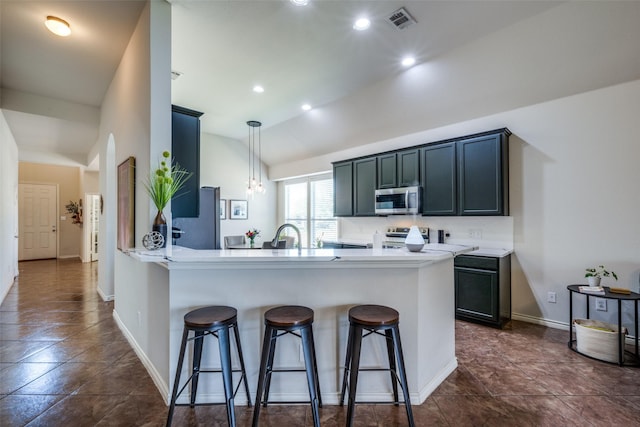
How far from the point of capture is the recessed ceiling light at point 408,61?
3.39 metres

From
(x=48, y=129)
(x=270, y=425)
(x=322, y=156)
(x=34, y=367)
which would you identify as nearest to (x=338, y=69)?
(x=322, y=156)

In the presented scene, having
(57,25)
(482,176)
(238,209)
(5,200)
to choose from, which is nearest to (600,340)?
(482,176)

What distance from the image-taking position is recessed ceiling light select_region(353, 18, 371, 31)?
8.96 feet

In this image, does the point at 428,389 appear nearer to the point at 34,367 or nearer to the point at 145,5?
the point at 34,367

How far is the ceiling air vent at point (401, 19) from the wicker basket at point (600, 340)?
130 inches

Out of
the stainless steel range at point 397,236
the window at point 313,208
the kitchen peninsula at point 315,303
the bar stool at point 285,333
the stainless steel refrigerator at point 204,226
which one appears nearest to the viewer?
the bar stool at point 285,333

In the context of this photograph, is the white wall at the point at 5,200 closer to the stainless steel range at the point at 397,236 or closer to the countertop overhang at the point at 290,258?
the countertop overhang at the point at 290,258

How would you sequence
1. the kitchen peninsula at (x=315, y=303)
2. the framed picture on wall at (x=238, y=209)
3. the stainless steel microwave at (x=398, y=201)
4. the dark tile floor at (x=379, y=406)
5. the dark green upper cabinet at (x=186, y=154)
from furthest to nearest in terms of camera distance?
the framed picture on wall at (x=238, y=209), the stainless steel microwave at (x=398, y=201), the dark green upper cabinet at (x=186, y=154), the kitchen peninsula at (x=315, y=303), the dark tile floor at (x=379, y=406)

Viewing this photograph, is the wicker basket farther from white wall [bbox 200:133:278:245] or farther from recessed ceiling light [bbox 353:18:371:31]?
white wall [bbox 200:133:278:245]

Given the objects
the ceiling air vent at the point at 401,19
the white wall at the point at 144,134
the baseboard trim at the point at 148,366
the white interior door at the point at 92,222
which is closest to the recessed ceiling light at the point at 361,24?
the ceiling air vent at the point at 401,19

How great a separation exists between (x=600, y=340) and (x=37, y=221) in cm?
1240

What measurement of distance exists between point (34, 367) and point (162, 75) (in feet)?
8.97

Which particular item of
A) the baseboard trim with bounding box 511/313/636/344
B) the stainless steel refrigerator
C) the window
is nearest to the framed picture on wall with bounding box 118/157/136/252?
the stainless steel refrigerator

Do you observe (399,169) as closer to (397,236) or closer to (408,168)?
(408,168)
